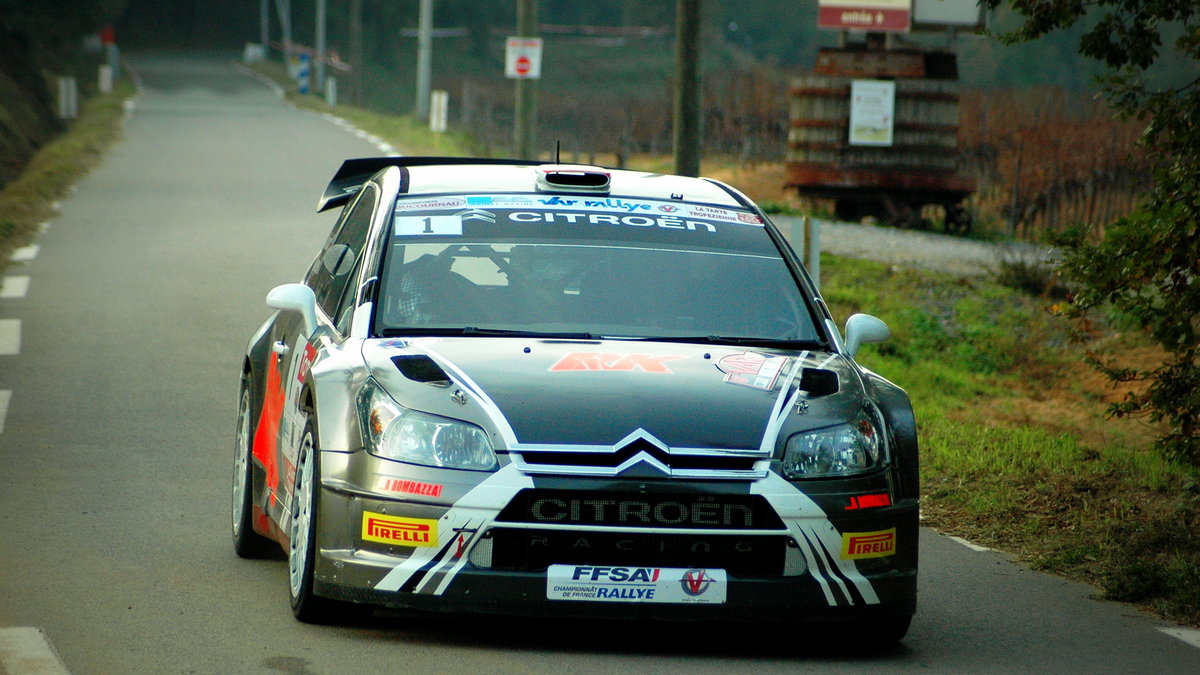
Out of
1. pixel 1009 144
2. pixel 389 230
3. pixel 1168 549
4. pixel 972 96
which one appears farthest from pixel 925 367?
pixel 972 96

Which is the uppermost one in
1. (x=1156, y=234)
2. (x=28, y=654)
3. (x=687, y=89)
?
(x=687, y=89)

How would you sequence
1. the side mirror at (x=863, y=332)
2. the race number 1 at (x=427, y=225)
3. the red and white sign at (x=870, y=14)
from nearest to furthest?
the side mirror at (x=863, y=332), the race number 1 at (x=427, y=225), the red and white sign at (x=870, y=14)

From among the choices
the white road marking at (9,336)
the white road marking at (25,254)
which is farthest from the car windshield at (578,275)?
the white road marking at (25,254)

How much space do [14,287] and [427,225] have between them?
10.1 metres

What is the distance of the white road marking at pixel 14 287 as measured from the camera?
15320mm

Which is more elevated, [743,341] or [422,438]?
[743,341]

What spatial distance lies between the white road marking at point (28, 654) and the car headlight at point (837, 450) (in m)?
2.22

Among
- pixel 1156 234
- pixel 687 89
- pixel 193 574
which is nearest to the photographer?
pixel 193 574

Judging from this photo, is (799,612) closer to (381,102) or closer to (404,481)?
(404,481)

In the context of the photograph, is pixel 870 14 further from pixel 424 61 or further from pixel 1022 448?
pixel 1022 448

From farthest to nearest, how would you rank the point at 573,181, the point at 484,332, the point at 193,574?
the point at 573,181
the point at 193,574
the point at 484,332

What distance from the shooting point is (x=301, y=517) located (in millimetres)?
5898

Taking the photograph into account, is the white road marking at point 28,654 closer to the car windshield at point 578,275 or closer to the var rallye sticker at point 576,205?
the car windshield at point 578,275

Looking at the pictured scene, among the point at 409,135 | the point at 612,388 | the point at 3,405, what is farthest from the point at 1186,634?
the point at 409,135
